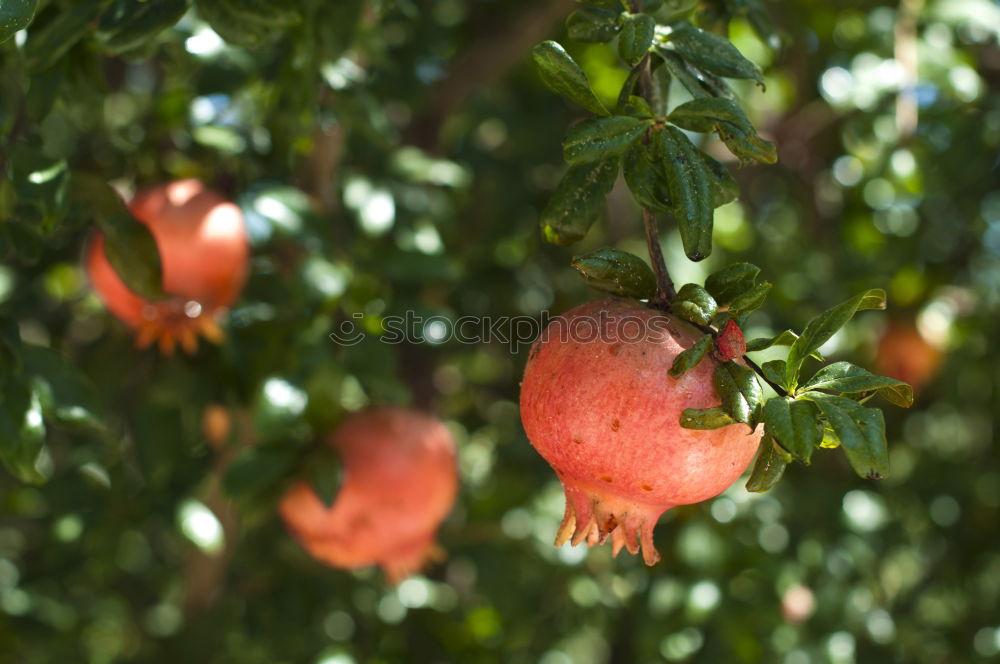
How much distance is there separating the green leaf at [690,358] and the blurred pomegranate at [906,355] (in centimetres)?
135

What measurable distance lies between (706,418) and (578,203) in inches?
8.1

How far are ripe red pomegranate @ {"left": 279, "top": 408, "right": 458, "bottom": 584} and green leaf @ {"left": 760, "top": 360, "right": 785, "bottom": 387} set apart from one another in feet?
2.30

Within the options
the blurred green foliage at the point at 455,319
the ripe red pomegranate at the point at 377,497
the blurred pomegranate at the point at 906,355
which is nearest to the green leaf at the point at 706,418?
the blurred green foliage at the point at 455,319

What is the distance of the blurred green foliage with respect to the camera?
127 centimetres

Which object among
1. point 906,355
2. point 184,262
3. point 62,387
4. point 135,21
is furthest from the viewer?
point 906,355

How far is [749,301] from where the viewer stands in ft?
2.23

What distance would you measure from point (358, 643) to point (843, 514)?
0.94m

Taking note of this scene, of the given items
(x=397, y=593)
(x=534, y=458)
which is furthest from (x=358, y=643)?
(x=534, y=458)

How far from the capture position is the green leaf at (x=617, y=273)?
2.28 ft

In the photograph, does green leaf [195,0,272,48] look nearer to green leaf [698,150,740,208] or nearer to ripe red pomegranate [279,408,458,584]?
green leaf [698,150,740,208]

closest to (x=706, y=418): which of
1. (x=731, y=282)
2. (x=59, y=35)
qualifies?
(x=731, y=282)

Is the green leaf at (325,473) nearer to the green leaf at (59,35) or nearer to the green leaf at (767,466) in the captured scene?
the green leaf at (59,35)

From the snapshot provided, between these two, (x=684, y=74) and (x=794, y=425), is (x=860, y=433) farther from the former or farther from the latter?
(x=684, y=74)

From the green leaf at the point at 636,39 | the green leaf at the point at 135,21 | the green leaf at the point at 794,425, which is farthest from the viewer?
the green leaf at the point at 135,21
